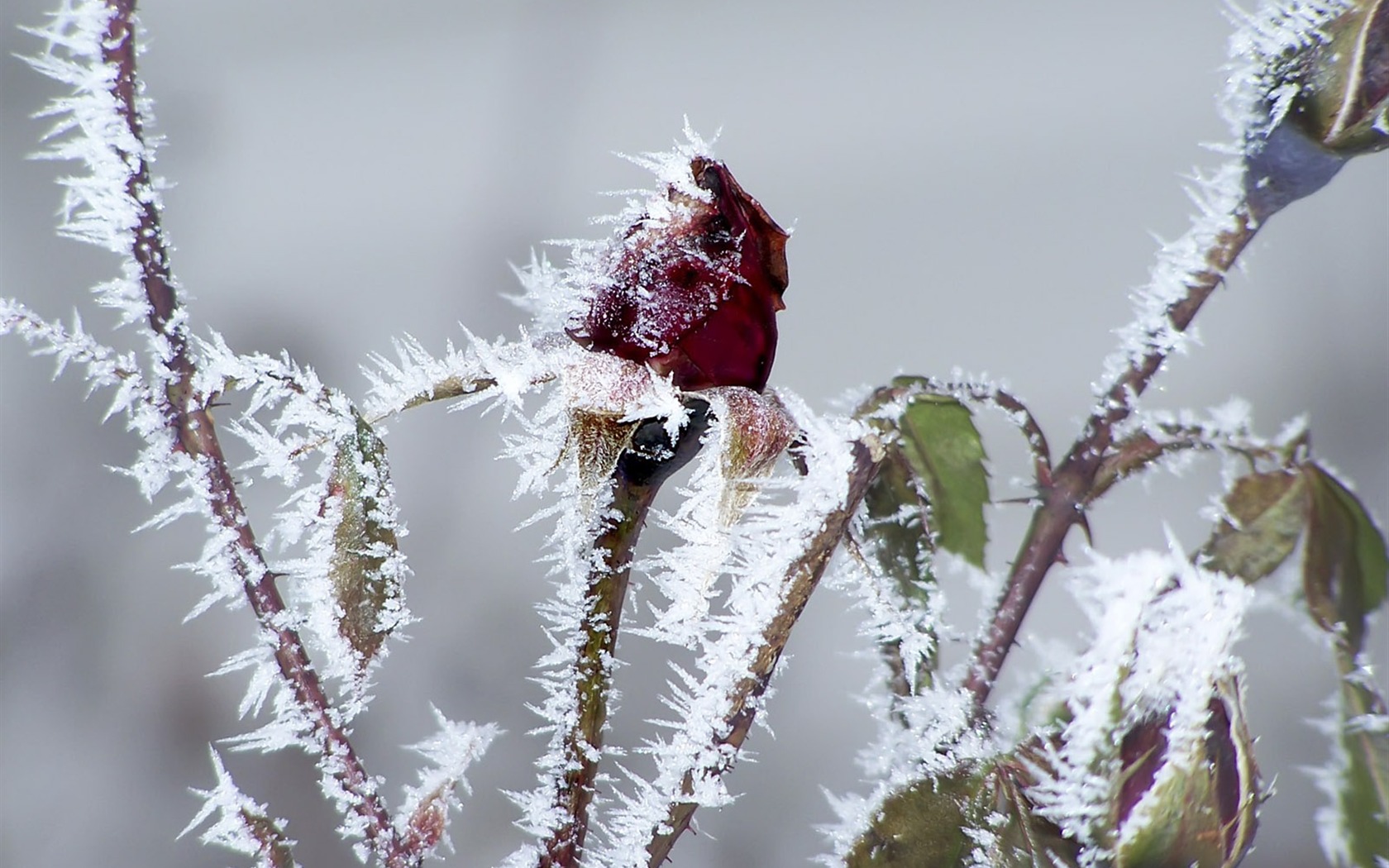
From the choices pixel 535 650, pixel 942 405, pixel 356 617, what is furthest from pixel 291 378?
pixel 535 650

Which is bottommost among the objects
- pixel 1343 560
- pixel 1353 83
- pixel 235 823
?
pixel 235 823

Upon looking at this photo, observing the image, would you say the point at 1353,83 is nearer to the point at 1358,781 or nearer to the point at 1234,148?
the point at 1234,148

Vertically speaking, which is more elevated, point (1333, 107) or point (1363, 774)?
point (1333, 107)

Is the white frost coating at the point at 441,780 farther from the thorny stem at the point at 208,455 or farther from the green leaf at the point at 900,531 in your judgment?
the green leaf at the point at 900,531

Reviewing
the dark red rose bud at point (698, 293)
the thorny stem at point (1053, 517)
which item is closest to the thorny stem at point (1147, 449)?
the thorny stem at point (1053, 517)

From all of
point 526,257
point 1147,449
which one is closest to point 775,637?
point 1147,449

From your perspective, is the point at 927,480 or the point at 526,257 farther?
the point at 526,257

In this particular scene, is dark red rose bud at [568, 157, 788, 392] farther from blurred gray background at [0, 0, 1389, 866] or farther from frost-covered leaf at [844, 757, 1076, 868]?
blurred gray background at [0, 0, 1389, 866]
